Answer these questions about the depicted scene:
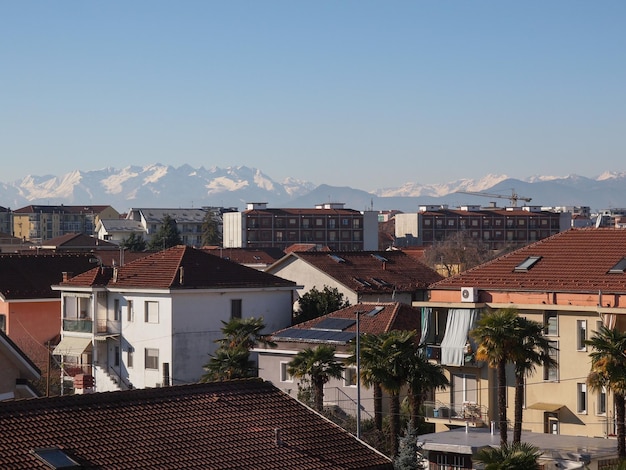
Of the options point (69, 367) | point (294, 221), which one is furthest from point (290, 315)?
point (294, 221)

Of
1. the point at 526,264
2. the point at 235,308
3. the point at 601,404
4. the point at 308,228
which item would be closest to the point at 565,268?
the point at 526,264

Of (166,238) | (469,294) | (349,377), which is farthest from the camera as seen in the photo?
(166,238)

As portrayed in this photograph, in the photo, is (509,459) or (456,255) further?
(456,255)

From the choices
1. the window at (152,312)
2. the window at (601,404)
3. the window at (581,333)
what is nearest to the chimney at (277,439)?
the window at (601,404)

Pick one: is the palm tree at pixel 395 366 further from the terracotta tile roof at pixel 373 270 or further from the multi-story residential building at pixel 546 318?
the terracotta tile roof at pixel 373 270

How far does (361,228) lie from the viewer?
185375 mm

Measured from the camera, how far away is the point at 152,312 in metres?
54.2

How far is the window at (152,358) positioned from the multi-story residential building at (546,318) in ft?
44.1

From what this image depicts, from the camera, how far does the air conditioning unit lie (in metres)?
43.6

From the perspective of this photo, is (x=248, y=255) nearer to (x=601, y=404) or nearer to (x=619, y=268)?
(x=619, y=268)

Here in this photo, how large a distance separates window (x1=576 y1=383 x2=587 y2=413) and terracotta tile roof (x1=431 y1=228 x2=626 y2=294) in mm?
3002

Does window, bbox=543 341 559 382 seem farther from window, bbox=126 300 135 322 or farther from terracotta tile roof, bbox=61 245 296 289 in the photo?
window, bbox=126 300 135 322

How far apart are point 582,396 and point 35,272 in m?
35.1

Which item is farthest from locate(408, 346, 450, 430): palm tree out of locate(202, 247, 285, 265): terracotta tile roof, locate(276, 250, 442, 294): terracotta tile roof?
locate(202, 247, 285, 265): terracotta tile roof
